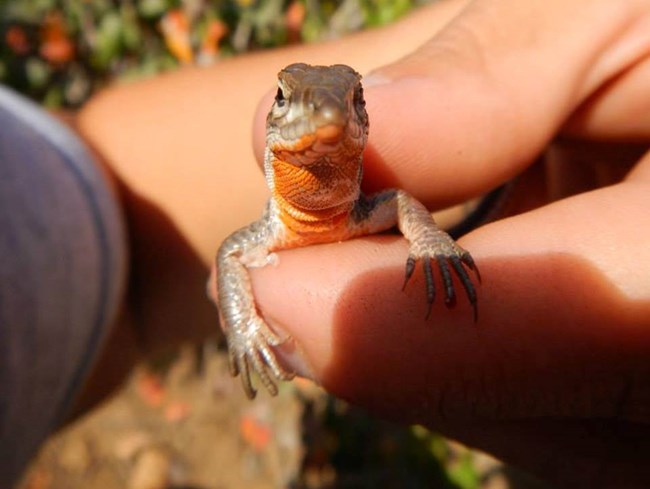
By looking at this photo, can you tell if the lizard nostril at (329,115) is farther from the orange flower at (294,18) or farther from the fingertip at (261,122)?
the orange flower at (294,18)

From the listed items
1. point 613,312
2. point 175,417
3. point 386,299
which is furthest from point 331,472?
point 613,312

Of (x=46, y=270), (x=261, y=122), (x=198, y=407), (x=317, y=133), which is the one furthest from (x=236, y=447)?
(x=317, y=133)

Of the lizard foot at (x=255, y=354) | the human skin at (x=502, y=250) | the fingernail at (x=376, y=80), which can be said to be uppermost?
the fingernail at (x=376, y=80)

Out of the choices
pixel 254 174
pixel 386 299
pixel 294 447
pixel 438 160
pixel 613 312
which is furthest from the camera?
pixel 294 447

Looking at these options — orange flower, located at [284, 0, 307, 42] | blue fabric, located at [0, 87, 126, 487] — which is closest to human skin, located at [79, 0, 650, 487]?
blue fabric, located at [0, 87, 126, 487]

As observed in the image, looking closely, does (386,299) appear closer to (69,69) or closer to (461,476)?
(461,476)

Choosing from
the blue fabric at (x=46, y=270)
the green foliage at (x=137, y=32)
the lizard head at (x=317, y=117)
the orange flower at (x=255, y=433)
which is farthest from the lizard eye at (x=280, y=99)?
the orange flower at (x=255, y=433)
